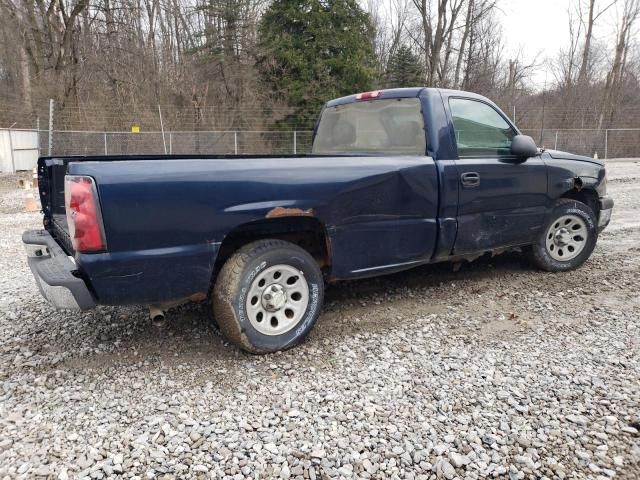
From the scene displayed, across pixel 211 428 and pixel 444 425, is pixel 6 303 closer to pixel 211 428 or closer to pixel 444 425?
pixel 211 428

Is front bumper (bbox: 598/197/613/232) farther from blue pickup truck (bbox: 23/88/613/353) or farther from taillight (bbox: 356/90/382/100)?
taillight (bbox: 356/90/382/100)

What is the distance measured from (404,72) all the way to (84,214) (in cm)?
2965

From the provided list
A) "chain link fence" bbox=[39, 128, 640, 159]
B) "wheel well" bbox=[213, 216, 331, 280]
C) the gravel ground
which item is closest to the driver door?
the gravel ground

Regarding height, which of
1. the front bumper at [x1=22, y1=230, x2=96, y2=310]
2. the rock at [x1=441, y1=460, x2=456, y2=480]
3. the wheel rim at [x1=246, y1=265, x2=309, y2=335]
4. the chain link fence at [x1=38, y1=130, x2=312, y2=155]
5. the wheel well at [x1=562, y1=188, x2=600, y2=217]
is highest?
the chain link fence at [x1=38, y1=130, x2=312, y2=155]

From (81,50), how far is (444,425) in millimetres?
23396

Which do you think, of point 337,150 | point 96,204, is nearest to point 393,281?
point 337,150

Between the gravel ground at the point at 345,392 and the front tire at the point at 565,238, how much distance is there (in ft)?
2.11

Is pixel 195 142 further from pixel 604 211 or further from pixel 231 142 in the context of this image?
pixel 604 211

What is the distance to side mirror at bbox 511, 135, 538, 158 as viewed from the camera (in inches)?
170

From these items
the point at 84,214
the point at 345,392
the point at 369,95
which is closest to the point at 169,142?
the point at 369,95

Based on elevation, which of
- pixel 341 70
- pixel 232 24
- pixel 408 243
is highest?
pixel 232 24

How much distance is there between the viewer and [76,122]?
1769 centimetres

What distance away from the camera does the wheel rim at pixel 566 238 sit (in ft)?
16.3

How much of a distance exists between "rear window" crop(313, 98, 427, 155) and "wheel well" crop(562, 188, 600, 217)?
2115mm
